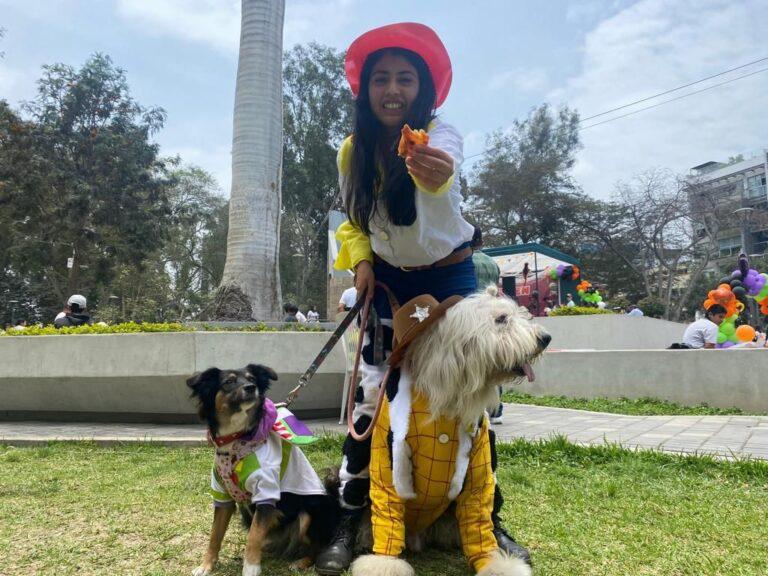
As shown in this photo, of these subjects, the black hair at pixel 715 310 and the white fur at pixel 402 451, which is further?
the black hair at pixel 715 310

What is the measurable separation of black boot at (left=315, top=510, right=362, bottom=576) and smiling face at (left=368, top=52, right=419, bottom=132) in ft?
5.97

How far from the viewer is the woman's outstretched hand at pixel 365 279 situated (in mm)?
2605

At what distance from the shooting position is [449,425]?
88.4 inches

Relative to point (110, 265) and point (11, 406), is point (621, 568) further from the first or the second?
point (110, 265)

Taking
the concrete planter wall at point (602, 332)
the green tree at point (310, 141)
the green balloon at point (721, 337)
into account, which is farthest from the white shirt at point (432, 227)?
the green tree at point (310, 141)

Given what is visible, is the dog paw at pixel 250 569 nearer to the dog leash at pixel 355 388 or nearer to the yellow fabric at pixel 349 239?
the dog leash at pixel 355 388

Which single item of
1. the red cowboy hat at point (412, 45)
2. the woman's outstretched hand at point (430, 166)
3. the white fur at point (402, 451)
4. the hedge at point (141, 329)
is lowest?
the white fur at point (402, 451)

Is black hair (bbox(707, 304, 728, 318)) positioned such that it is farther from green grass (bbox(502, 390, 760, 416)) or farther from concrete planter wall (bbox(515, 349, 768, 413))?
green grass (bbox(502, 390, 760, 416))

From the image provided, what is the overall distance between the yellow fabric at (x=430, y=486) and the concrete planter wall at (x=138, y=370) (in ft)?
13.4

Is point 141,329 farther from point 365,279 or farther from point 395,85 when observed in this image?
point 395,85

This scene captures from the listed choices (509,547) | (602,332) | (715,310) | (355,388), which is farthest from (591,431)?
(602,332)

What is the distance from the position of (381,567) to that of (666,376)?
7429 mm

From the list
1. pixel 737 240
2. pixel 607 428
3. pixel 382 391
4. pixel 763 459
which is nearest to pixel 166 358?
pixel 382 391

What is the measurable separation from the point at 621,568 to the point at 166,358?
5121mm
